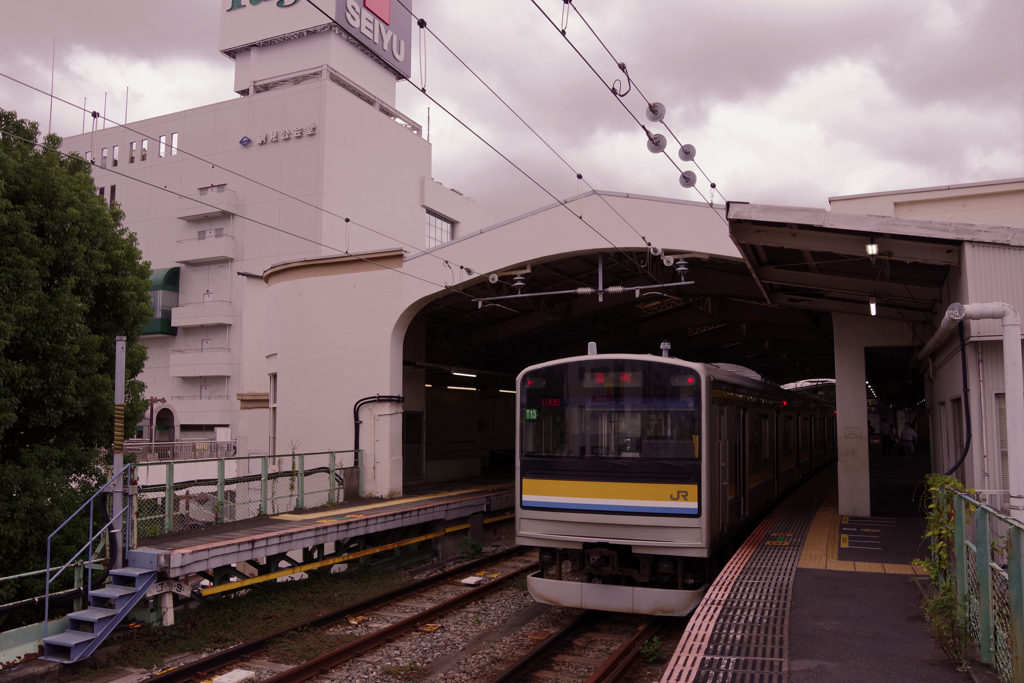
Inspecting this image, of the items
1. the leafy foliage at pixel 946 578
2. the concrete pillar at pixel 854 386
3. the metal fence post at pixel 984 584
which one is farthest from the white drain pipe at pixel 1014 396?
the concrete pillar at pixel 854 386

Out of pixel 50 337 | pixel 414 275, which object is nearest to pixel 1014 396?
pixel 50 337

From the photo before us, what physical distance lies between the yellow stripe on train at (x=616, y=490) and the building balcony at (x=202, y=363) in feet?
95.9

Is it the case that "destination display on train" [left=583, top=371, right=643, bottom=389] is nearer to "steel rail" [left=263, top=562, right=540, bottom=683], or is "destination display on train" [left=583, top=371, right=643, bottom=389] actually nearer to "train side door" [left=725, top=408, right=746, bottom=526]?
"train side door" [left=725, top=408, right=746, bottom=526]

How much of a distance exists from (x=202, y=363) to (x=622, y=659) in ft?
104

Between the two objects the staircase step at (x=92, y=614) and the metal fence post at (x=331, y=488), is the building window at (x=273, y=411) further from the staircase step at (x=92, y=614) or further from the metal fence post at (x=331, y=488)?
the staircase step at (x=92, y=614)

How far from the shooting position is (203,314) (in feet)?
115

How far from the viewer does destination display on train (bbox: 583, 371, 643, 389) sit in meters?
8.30

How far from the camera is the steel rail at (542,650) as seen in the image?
711 centimetres

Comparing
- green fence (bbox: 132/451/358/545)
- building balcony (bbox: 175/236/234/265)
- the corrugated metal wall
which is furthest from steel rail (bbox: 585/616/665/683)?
building balcony (bbox: 175/236/234/265)

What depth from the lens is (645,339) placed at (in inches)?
982

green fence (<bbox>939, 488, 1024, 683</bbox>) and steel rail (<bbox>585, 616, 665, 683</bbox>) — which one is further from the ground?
green fence (<bbox>939, 488, 1024, 683</bbox>)

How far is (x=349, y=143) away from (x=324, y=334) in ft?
72.9

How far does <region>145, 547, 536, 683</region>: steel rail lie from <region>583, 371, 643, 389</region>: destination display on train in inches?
168

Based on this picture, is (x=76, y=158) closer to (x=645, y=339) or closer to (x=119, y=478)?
(x=119, y=478)
